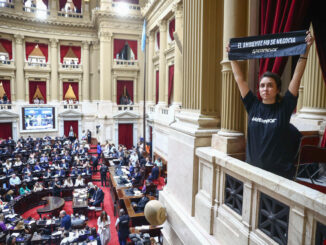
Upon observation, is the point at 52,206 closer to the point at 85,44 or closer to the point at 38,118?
the point at 38,118

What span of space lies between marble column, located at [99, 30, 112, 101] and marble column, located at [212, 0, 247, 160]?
1853 centimetres

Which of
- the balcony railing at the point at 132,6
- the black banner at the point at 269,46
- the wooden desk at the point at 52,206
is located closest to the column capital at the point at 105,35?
the balcony railing at the point at 132,6

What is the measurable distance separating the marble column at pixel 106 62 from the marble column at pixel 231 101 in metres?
18.5

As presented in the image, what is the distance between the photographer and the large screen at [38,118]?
68.4ft

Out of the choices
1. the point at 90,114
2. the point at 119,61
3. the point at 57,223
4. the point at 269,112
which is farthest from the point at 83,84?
the point at 269,112

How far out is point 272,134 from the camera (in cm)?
220

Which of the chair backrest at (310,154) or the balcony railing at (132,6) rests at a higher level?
the balcony railing at (132,6)

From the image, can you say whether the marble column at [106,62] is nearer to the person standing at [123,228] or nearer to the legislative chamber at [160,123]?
the legislative chamber at [160,123]

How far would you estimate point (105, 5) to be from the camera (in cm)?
1972

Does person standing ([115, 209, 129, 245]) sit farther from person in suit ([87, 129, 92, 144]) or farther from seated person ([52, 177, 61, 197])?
person in suit ([87, 129, 92, 144])

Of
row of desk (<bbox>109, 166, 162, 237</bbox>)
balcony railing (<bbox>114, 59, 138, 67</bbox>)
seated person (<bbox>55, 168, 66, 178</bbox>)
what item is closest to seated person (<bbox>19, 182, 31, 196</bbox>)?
seated person (<bbox>55, 168, 66, 178</bbox>)

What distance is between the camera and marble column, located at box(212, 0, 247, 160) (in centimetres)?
274

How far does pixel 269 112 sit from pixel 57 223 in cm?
761

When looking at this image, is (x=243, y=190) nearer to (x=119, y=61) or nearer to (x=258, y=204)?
(x=258, y=204)
